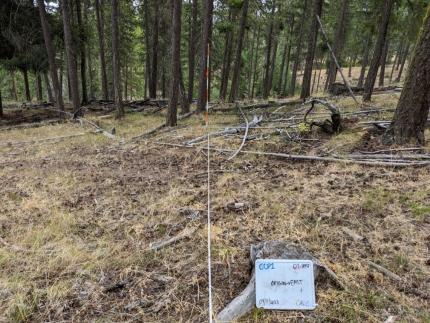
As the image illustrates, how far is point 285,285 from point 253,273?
0.37 m

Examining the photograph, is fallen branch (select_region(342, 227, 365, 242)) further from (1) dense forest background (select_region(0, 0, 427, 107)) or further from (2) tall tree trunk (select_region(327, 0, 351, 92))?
(2) tall tree trunk (select_region(327, 0, 351, 92))

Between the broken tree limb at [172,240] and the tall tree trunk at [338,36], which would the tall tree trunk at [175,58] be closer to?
the broken tree limb at [172,240]

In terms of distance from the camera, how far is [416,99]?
539 centimetres

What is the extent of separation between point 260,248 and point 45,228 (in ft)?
8.75

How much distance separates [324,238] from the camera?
3.35 meters

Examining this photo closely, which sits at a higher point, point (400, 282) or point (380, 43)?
point (380, 43)

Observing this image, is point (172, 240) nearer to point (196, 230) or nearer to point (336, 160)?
point (196, 230)

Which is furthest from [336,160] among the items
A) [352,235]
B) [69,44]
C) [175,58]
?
[69,44]

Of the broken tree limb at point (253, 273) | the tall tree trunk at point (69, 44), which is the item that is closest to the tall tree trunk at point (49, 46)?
the tall tree trunk at point (69, 44)

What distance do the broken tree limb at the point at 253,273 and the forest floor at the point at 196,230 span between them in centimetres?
10

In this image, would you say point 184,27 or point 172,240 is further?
point 184,27

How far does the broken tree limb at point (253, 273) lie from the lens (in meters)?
2.45

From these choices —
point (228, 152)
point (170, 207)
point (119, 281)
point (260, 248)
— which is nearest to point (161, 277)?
point (119, 281)

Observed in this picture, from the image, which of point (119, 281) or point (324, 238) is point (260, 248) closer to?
point (324, 238)
